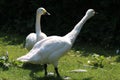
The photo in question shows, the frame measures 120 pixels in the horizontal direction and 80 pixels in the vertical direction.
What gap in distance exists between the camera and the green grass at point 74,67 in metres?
7.60

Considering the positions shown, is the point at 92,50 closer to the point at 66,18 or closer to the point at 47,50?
the point at 66,18

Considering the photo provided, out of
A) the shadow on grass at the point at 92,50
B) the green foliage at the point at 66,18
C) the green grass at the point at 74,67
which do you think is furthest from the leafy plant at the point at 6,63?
the green foliage at the point at 66,18

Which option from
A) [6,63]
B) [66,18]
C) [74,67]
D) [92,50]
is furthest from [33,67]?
[66,18]

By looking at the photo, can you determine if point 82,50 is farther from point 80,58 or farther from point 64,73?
point 64,73

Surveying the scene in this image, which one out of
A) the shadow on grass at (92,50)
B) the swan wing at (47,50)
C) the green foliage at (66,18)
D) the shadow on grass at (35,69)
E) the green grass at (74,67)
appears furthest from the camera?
the green foliage at (66,18)

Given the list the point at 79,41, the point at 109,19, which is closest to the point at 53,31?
the point at 79,41

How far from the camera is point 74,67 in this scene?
8406mm

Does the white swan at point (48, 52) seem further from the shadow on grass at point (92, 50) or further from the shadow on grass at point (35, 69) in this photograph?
the shadow on grass at point (92, 50)

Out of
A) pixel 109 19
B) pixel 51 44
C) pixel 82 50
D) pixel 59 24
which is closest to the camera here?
pixel 51 44

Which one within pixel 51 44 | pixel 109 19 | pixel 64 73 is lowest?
pixel 64 73

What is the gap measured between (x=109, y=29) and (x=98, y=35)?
36 centimetres

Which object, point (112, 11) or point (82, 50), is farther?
point (112, 11)

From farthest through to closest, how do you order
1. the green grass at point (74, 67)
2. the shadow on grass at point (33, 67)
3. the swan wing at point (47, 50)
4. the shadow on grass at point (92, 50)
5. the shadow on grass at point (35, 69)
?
the shadow on grass at point (92, 50) < the shadow on grass at point (33, 67) < the green grass at point (74, 67) < the shadow on grass at point (35, 69) < the swan wing at point (47, 50)

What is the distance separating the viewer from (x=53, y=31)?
39.6 ft
